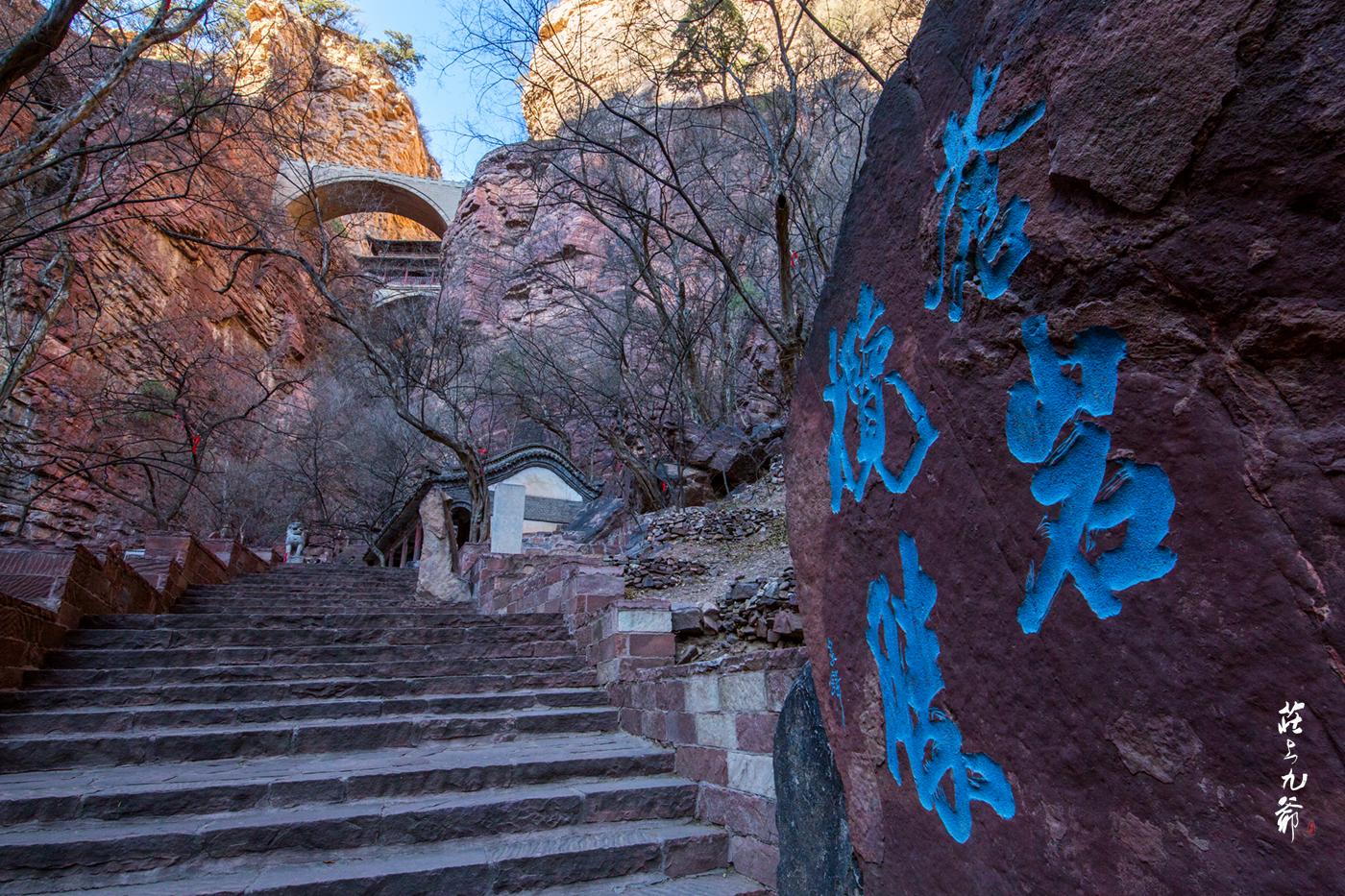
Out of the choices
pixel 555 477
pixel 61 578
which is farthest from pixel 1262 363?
pixel 555 477

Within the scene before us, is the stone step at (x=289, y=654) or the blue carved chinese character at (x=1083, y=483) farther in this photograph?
the stone step at (x=289, y=654)

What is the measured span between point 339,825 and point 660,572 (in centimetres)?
465

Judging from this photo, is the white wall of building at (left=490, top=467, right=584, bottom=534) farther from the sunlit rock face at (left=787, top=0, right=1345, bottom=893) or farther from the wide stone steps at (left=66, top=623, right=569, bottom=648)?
the sunlit rock face at (left=787, top=0, right=1345, bottom=893)

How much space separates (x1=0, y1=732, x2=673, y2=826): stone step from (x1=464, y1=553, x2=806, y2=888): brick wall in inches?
12.7

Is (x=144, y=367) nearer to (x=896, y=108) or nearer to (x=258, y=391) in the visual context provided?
(x=258, y=391)

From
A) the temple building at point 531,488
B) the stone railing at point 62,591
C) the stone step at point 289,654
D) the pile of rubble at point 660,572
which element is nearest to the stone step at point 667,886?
the stone step at point 289,654

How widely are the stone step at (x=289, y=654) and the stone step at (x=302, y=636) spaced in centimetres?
12

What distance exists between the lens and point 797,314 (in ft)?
24.7

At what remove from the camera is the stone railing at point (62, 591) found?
191 inches

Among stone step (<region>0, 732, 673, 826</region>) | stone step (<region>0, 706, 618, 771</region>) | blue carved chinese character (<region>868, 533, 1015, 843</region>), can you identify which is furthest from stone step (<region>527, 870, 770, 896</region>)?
blue carved chinese character (<region>868, 533, 1015, 843</region>)

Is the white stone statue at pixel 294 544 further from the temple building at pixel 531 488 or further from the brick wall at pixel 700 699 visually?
the brick wall at pixel 700 699

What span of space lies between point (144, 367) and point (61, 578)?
12.5 meters

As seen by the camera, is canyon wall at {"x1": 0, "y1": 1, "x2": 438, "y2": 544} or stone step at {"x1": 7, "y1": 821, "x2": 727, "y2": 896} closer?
stone step at {"x1": 7, "y1": 821, "x2": 727, "y2": 896}

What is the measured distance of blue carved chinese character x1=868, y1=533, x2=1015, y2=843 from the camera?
1.46 meters
